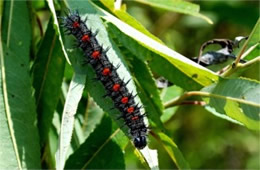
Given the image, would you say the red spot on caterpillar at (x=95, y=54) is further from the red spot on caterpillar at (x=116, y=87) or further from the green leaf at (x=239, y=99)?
the green leaf at (x=239, y=99)

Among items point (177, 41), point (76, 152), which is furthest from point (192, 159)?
point (76, 152)

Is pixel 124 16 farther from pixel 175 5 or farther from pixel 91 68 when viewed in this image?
pixel 175 5

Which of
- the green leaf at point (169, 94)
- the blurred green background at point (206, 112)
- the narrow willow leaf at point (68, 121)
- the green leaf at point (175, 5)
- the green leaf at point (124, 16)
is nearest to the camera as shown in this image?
the narrow willow leaf at point (68, 121)

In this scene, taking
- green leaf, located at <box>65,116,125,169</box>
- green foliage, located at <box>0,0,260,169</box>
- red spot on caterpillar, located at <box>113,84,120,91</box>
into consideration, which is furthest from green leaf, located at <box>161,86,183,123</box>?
red spot on caterpillar, located at <box>113,84,120,91</box>

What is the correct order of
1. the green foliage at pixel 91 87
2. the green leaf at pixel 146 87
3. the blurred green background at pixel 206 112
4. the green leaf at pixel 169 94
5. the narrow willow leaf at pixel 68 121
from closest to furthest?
the narrow willow leaf at pixel 68 121 → the green foliage at pixel 91 87 → the green leaf at pixel 146 87 → the green leaf at pixel 169 94 → the blurred green background at pixel 206 112

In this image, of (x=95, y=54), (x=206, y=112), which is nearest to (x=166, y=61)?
(x=95, y=54)

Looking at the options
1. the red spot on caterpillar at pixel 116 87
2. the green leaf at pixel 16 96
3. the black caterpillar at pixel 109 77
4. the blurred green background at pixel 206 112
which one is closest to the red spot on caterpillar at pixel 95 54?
the black caterpillar at pixel 109 77
